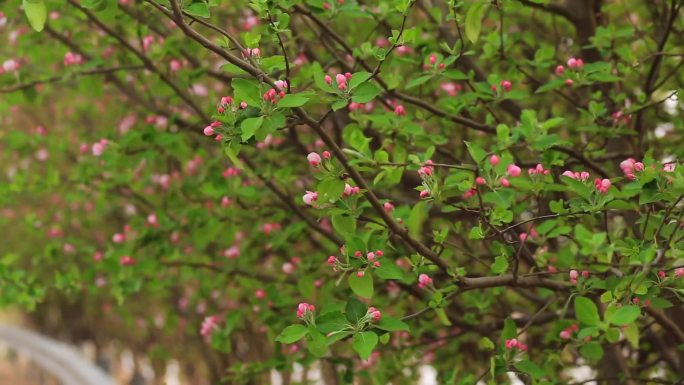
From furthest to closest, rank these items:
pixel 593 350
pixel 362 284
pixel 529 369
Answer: pixel 593 350
pixel 529 369
pixel 362 284

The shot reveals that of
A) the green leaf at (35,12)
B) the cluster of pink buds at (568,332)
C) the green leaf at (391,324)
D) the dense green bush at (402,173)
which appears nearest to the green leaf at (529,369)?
the dense green bush at (402,173)

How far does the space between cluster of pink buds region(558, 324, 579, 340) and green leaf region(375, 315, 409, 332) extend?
1.23 m

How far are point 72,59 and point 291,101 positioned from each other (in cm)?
279

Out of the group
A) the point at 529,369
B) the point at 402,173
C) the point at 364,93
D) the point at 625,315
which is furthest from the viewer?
the point at 402,173

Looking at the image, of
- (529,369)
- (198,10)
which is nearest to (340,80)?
(198,10)

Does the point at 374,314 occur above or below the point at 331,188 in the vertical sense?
below

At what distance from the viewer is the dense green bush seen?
2.80 meters

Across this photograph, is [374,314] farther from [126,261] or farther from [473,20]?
[126,261]

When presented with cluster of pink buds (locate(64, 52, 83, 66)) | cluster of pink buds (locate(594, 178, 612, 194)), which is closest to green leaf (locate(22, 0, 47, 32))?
cluster of pink buds (locate(594, 178, 612, 194))

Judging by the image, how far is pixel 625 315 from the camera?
8.23 ft

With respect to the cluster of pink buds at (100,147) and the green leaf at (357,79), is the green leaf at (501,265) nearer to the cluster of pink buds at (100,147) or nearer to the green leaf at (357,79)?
the green leaf at (357,79)

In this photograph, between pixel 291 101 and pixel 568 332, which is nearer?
pixel 291 101

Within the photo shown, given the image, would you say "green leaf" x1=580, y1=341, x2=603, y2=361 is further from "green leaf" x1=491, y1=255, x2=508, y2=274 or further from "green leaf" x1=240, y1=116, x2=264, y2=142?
"green leaf" x1=240, y1=116, x2=264, y2=142

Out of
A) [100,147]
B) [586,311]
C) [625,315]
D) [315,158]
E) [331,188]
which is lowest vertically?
[100,147]
